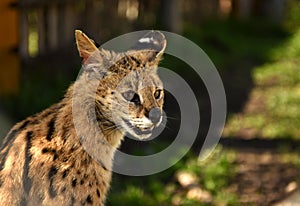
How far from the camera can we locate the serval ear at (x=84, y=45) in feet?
12.8

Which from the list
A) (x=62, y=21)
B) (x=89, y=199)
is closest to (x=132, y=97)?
(x=89, y=199)

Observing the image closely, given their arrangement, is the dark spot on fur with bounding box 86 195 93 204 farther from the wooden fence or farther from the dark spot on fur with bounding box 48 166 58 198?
the wooden fence

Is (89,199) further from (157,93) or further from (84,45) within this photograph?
(84,45)

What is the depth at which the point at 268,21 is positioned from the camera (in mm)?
14719

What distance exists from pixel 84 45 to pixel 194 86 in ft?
18.4

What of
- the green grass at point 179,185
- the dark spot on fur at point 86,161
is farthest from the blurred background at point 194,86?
the dark spot on fur at point 86,161

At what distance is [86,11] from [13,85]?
6.54ft

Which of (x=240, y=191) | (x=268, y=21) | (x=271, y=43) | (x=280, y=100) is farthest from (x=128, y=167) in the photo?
(x=268, y=21)

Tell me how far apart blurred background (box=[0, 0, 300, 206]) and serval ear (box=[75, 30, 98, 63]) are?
6.40 ft

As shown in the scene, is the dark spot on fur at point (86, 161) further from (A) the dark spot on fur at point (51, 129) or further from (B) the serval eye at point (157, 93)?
(B) the serval eye at point (157, 93)

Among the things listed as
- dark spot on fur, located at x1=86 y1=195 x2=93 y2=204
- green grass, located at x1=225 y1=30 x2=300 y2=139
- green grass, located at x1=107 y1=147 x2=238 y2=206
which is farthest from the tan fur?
green grass, located at x1=225 y1=30 x2=300 y2=139

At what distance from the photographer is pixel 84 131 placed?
14.0ft

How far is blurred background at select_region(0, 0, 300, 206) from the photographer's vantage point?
245 inches

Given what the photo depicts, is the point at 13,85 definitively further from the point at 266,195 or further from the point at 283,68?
the point at 283,68
